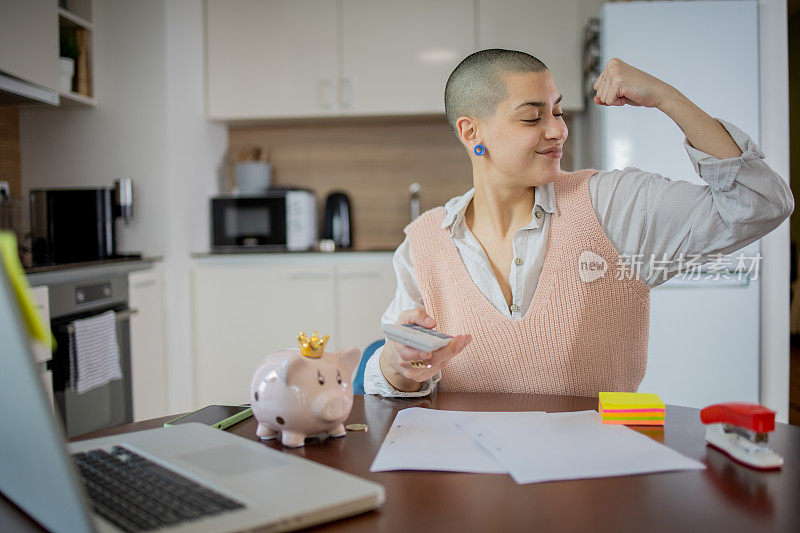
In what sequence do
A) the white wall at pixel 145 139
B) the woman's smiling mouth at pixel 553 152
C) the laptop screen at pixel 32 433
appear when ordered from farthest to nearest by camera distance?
1. the white wall at pixel 145 139
2. the woman's smiling mouth at pixel 553 152
3. the laptop screen at pixel 32 433

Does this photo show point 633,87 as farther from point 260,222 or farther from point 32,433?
point 260,222

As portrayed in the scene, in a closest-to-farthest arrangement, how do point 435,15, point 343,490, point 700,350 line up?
1. point 343,490
2. point 700,350
3. point 435,15

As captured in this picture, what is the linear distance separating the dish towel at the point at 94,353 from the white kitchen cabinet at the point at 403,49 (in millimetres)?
1614

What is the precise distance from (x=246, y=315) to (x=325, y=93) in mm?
1192

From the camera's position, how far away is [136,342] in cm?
307

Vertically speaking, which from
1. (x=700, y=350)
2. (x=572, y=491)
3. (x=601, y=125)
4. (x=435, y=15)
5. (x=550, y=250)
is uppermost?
(x=435, y=15)

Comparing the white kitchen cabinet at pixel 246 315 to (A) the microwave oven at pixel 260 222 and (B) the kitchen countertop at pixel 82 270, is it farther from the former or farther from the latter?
(B) the kitchen countertop at pixel 82 270

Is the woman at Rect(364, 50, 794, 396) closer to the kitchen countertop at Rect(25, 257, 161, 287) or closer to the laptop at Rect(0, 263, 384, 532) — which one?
the laptop at Rect(0, 263, 384, 532)

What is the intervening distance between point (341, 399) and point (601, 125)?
2.51 meters

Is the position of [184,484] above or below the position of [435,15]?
below

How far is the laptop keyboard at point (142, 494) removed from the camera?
24.5 inches

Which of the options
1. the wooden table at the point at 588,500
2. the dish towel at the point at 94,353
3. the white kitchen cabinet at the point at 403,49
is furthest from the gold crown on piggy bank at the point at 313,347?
the white kitchen cabinet at the point at 403,49

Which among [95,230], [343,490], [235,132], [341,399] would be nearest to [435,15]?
[235,132]

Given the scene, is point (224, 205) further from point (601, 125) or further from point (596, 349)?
point (596, 349)
